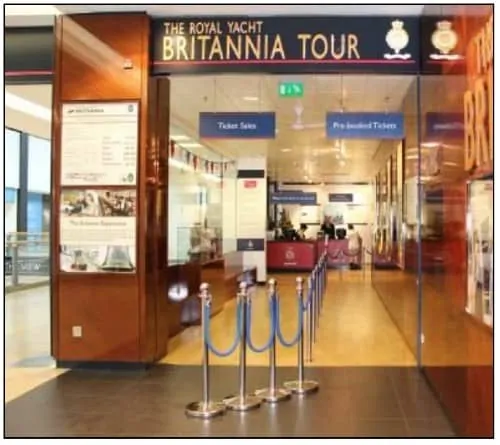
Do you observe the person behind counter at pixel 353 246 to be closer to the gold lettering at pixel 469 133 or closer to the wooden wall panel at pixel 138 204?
the wooden wall panel at pixel 138 204

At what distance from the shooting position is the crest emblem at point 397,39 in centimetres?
561

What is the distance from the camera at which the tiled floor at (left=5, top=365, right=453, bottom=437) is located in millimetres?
3932

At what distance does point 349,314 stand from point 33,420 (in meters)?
6.06

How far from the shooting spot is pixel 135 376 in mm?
5484

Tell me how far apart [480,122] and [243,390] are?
2584mm

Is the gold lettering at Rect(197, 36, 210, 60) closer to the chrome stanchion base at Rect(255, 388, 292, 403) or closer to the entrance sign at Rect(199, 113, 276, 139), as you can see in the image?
the entrance sign at Rect(199, 113, 276, 139)

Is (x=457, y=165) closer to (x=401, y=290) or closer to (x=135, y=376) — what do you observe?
(x=135, y=376)

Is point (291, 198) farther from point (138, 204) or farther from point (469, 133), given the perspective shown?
point (469, 133)

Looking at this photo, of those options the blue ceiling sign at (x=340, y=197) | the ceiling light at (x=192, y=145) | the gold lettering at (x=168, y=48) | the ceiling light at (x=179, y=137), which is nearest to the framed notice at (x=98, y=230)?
the gold lettering at (x=168, y=48)

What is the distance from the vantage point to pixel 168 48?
19.0ft

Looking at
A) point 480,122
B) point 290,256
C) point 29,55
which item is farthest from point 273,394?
point 290,256

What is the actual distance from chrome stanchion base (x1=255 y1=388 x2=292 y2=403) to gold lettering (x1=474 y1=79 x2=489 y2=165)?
2396 mm

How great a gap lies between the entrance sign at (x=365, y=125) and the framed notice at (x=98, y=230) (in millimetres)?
2346

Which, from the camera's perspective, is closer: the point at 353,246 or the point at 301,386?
the point at 301,386
